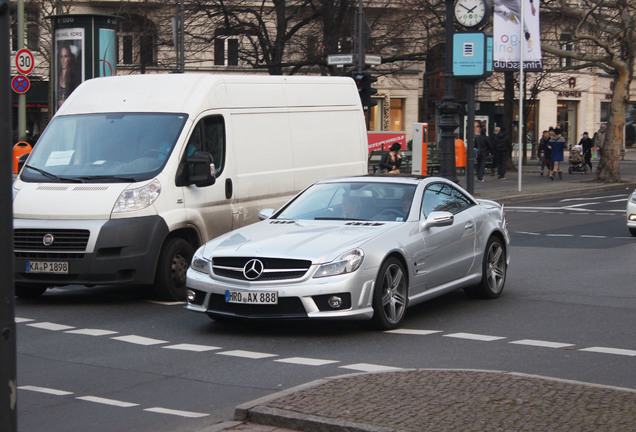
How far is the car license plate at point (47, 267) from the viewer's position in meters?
10.8

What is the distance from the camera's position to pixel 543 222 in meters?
22.2

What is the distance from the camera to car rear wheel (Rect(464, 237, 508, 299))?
448 inches

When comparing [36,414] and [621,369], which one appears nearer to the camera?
[36,414]

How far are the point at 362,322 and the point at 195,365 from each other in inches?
82.8

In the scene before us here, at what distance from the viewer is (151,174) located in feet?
37.6

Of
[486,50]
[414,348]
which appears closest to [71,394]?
[414,348]

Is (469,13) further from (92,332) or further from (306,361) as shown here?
(306,361)

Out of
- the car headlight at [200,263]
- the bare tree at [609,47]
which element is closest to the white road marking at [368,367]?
the car headlight at [200,263]

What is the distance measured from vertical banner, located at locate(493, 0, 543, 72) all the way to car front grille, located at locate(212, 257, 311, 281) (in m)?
23.2

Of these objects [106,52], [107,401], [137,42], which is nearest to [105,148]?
[107,401]

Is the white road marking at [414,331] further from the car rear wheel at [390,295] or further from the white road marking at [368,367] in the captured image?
the white road marking at [368,367]

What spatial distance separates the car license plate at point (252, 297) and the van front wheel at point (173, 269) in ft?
7.36

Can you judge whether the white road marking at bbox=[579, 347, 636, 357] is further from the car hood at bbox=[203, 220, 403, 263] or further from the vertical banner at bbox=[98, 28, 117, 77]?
the vertical banner at bbox=[98, 28, 117, 77]

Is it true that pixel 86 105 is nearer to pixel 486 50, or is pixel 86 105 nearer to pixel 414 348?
pixel 414 348
